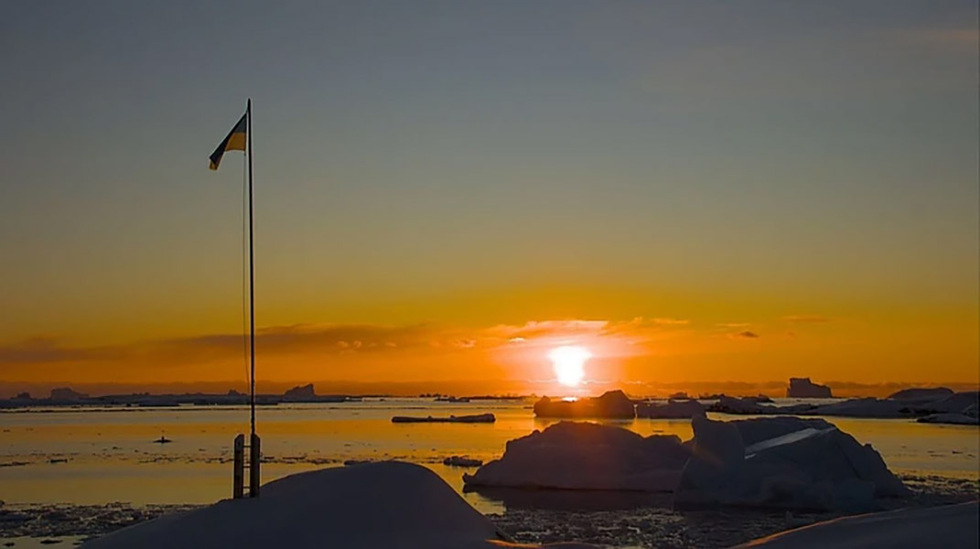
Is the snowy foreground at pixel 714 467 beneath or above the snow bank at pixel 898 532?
beneath

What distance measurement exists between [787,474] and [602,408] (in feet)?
177

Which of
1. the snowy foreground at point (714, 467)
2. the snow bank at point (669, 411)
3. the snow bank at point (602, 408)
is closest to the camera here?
the snowy foreground at point (714, 467)

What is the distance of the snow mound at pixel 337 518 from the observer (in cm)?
1086

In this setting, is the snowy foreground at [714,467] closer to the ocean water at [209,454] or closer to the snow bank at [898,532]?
the ocean water at [209,454]

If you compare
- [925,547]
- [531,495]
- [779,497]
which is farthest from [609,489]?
[925,547]

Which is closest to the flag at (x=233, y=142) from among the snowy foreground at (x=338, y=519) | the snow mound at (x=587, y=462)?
the snowy foreground at (x=338, y=519)

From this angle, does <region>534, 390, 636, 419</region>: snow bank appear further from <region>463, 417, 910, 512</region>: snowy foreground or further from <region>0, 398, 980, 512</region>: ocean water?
<region>463, 417, 910, 512</region>: snowy foreground

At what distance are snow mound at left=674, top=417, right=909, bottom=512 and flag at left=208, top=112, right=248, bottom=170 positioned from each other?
15383 millimetres

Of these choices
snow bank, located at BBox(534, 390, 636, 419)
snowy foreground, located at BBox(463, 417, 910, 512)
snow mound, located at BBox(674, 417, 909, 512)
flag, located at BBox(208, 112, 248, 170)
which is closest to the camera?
flag, located at BBox(208, 112, 248, 170)

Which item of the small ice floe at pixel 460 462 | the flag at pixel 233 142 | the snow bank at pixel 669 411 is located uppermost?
the flag at pixel 233 142

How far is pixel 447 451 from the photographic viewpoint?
43.3 m

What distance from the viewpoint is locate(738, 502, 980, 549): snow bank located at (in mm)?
8180

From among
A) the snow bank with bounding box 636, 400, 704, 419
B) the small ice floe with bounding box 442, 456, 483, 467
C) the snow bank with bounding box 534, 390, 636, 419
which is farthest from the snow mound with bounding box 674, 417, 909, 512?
the snow bank with bounding box 636, 400, 704, 419

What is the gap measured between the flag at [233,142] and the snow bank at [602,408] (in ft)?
218
